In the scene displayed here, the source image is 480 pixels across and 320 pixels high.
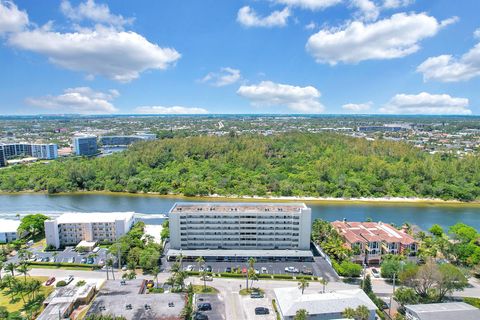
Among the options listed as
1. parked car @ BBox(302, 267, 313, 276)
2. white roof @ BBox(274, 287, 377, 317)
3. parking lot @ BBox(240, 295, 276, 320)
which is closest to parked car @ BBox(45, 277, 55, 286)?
parking lot @ BBox(240, 295, 276, 320)

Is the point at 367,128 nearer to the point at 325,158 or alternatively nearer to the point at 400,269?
the point at 325,158

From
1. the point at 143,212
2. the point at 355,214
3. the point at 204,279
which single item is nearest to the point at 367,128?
the point at 355,214

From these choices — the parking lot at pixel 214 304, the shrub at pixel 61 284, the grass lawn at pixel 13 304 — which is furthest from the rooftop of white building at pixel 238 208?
the grass lawn at pixel 13 304

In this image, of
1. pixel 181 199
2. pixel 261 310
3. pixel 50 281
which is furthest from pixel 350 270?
pixel 181 199

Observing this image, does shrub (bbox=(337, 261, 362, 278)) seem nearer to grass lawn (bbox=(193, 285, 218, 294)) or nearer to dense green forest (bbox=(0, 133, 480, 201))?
grass lawn (bbox=(193, 285, 218, 294))

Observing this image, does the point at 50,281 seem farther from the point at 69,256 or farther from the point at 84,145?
the point at 84,145

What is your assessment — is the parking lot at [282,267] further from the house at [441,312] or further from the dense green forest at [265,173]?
the dense green forest at [265,173]

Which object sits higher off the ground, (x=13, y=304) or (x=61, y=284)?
(x=61, y=284)
